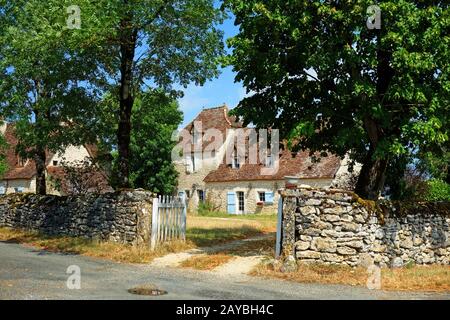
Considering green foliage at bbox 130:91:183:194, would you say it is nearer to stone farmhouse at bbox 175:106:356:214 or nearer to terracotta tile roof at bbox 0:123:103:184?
stone farmhouse at bbox 175:106:356:214

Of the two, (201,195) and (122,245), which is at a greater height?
(201,195)

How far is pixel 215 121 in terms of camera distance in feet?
136

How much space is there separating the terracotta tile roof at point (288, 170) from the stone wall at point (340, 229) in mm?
17340

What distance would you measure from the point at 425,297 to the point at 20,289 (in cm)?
785

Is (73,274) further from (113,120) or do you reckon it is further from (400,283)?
(113,120)

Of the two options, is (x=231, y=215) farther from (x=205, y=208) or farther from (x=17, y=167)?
(x=17, y=167)

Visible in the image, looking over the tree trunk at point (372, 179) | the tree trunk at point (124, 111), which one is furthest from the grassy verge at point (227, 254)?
the tree trunk at point (124, 111)

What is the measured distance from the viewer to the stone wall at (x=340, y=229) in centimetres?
1276

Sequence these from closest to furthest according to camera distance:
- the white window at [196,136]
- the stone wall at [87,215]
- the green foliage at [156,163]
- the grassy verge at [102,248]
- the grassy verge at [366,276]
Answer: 1. the grassy verge at [366,276]
2. the grassy verge at [102,248]
3. the stone wall at [87,215]
4. the green foliage at [156,163]
5. the white window at [196,136]

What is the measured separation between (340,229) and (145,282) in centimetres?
516

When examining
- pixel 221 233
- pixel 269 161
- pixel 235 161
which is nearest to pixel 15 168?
pixel 235 161

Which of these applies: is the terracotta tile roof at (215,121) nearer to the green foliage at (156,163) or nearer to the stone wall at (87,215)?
the green foliage at (156,163)

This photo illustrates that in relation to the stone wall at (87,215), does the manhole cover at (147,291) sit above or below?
below

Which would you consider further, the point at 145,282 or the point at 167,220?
the point at 167,220
